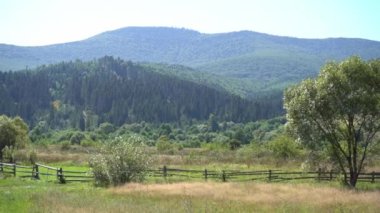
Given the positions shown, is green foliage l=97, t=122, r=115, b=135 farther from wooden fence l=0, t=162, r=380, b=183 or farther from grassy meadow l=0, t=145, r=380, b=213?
grassy meadow l=0, t=145, r=380, b=213

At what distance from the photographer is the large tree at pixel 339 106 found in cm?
3344

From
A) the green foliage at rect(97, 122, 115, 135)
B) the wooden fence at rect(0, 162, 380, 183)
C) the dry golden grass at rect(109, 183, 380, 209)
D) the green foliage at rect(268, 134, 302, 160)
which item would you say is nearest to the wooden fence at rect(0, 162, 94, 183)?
the wooden fence at rect(0, 162, 380, 183)

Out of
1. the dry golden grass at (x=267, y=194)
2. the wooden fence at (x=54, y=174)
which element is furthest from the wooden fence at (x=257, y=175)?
the dry golden grass at (x=267, y=194)

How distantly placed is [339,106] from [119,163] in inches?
647

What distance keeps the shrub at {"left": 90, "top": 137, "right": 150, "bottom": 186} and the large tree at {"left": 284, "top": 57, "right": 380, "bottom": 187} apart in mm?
11864

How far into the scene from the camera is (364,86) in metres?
33.7

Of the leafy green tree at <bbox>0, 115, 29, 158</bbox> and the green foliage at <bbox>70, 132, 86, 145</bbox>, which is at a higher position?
the leafy green tree at <bbox>0, 115, 29, 158</bbox>

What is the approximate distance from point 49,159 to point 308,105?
43.3 meters

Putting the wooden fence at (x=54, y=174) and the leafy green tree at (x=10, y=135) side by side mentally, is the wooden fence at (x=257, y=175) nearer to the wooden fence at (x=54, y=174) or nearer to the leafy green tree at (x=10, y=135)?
the wooden fence at (x=54, y=174)

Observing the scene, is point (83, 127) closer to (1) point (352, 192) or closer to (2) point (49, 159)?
(2) point (49, 159)

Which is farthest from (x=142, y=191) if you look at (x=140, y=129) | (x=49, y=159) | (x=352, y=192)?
(x=140, y=129)

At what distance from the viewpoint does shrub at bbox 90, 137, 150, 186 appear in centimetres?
3784

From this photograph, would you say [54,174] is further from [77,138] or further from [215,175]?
[77,138]

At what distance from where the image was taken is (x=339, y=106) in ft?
110
